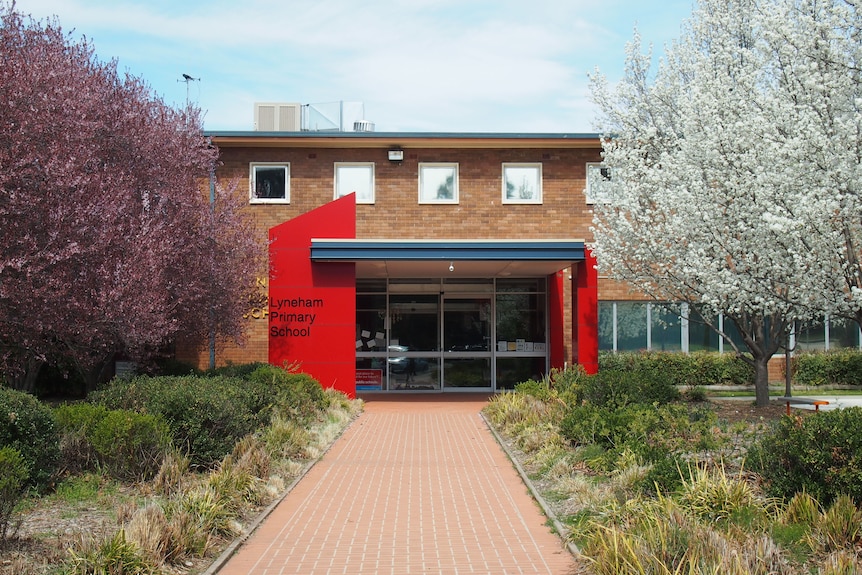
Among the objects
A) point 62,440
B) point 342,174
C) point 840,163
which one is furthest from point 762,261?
point 342,174

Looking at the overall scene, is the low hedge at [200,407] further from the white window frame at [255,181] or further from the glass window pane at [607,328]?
the glass window pane at [607,328]

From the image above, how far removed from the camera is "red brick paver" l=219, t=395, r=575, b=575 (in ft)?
24.5

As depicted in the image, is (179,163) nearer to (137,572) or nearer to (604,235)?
(604,235)

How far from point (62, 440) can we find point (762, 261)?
9.73 metres

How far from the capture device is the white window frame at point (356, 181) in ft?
79.8

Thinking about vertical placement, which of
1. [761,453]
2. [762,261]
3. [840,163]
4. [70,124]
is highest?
[70,124]

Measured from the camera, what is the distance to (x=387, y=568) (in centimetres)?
731

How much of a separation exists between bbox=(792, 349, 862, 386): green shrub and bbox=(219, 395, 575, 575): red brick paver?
14.2 metres

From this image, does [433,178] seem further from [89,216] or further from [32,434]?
[32,434]

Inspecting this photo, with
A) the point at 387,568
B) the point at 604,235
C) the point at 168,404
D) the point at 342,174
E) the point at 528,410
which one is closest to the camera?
the point at 387,568

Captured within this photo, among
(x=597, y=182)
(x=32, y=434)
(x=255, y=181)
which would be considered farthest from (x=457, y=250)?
(x=32, y=434)

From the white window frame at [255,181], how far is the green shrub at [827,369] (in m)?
15.0

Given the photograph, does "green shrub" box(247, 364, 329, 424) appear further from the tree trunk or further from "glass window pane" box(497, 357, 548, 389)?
the tree trunk

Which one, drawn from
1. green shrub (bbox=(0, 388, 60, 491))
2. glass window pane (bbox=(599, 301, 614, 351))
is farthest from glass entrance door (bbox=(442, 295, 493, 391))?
green shrub (bbox=(0, 388, 60, 491))
